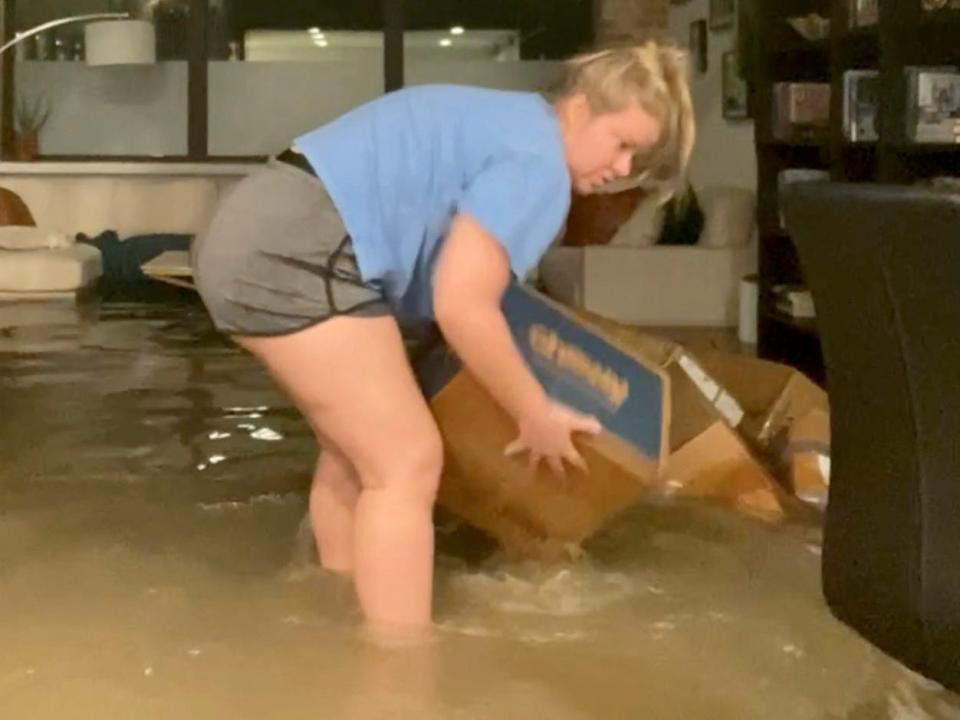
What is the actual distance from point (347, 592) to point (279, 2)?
6.52 m

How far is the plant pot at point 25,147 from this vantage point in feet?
25.1

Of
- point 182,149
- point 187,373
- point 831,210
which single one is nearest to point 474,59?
point 182,149

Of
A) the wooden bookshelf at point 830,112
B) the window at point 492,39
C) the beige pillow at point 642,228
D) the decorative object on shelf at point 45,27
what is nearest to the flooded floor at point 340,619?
the wooden bookshelf at point 830,112

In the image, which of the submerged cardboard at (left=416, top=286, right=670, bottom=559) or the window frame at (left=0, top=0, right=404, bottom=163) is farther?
the window frame at (left=0, top=0, right=404, bottom=163)

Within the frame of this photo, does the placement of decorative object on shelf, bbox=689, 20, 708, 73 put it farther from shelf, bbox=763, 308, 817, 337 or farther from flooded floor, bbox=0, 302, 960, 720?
flooded floor, bbox=0, 302, 960, 720

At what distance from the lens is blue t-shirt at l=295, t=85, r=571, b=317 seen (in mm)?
1872

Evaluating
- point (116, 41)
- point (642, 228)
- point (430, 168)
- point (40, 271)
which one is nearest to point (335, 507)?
point (430, 168)

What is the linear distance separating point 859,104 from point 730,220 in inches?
60.2

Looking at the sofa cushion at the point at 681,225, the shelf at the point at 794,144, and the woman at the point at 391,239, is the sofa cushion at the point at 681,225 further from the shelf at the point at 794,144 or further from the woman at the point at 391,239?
the woman at the point at 391,239

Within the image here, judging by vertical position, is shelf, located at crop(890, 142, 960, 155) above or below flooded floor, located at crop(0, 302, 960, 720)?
above

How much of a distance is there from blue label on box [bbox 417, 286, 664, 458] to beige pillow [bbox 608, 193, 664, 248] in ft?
12.1

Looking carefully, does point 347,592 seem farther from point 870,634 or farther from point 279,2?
point 279,2

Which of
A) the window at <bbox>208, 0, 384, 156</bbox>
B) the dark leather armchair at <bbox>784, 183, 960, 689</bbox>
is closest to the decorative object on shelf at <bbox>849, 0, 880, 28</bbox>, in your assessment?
the dark leather armchair at <bbox>784, 183, 960, 689</bbox>

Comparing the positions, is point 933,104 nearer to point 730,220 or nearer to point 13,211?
point 730,220
